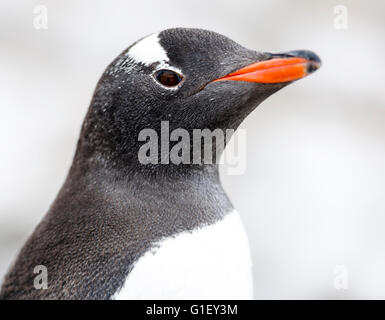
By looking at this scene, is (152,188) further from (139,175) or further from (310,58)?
(310,58)

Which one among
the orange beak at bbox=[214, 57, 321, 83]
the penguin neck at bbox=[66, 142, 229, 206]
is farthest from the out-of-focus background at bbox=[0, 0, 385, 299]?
the orange beak at bbox=[214, 57, 321, 83]

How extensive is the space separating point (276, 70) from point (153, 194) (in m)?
0.30

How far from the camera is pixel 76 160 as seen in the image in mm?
1254

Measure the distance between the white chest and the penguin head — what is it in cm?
19

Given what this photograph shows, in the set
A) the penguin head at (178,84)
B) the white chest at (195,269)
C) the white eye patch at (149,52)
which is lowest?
the white chest at (195,269)

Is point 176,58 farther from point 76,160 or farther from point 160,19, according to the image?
point 160,19

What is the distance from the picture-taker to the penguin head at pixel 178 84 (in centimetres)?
115

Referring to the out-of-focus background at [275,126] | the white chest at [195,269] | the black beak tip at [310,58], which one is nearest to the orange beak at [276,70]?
the black beak tip at [310,58]

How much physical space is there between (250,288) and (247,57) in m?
0.41

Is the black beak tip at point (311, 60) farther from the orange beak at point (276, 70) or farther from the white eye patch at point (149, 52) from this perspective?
the white eye patch at point (149, 52)

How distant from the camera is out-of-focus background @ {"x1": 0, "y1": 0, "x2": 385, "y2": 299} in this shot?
3.15 m

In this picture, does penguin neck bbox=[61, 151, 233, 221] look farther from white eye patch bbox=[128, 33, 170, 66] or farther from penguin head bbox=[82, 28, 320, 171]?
white eye patch bbox=[128, 33, 170, 66]

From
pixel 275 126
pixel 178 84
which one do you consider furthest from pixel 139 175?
pixel 275 126

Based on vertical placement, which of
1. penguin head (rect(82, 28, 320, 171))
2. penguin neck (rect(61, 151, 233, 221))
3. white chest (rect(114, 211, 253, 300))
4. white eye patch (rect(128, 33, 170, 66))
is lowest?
white chest (rect(114, 211, 253, 300))
